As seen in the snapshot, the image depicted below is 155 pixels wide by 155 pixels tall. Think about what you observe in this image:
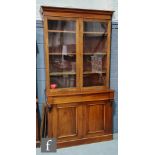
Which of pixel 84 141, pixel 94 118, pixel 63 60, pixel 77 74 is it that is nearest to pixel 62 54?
pixel 63 60

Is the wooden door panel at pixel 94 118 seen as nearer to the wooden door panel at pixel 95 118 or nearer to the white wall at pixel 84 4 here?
the wooden door panel at pixel 95 118

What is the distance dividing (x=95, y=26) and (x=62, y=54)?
499 mm

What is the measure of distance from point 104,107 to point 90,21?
3.19 feet

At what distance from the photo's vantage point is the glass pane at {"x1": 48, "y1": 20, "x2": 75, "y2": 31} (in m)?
2.27

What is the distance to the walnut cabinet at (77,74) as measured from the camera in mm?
2240

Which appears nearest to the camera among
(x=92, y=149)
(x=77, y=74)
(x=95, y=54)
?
(x=92, y=149)

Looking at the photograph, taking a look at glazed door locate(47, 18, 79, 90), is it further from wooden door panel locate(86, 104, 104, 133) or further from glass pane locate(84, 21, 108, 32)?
wooden door panel locate(86, 104, 104, 133)

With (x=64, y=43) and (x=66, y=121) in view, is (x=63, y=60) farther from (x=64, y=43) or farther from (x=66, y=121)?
(x=66, y=121)

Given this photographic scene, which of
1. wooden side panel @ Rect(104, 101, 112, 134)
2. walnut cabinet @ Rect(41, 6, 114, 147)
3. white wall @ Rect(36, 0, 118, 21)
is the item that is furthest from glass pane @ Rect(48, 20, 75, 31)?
wooden side panel @ Rect(104, 101, 112, 134)

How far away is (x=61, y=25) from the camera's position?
2.32m
